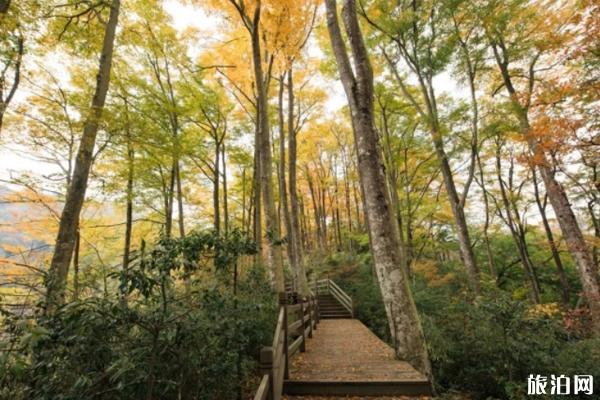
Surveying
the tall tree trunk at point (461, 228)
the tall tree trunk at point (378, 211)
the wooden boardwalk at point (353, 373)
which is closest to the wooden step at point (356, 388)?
the wooden boardwalk at point (353, 373)

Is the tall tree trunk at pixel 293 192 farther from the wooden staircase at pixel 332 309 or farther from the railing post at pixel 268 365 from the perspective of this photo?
the railing post at pixel 268 365

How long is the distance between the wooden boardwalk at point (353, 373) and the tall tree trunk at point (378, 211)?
0.41 meters

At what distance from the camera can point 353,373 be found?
12.5 ft

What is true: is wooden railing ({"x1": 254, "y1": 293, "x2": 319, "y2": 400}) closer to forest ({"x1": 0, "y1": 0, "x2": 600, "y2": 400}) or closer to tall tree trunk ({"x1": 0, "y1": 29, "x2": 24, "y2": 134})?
forest ({"x1": 0, "y1": 0, "x2": 600, "y2": 400})

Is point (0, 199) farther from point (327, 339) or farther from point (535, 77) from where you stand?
point (535, 77)

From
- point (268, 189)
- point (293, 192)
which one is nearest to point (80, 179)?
point (268, 189)

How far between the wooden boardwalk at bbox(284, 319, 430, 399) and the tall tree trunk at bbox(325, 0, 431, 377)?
407 millimetres

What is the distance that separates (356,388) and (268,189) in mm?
4728

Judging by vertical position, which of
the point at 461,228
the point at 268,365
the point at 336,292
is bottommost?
the point at 336,292

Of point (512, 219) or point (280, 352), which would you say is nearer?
point (280, 352)

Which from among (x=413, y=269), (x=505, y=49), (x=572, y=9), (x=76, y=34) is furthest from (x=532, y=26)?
(x=76, y=34)

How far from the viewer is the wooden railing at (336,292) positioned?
33.7 ft

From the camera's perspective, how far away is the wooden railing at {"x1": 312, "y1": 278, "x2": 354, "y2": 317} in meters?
10.3

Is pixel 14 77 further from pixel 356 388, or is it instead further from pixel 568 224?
pixel 568 224
